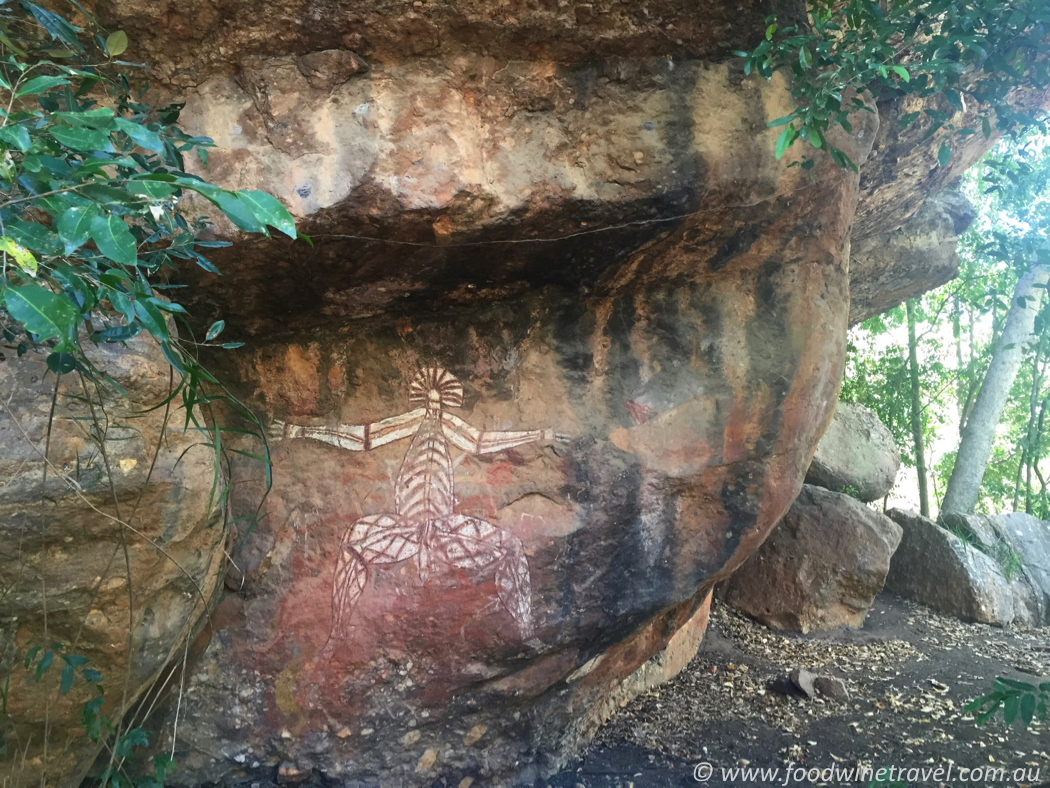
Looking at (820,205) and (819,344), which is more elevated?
(820,205)

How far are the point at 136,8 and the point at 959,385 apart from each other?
9.75 meters

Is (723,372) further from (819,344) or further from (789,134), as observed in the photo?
(789,134)

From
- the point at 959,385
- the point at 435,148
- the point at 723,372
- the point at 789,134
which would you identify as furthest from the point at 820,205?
the point at 959,385

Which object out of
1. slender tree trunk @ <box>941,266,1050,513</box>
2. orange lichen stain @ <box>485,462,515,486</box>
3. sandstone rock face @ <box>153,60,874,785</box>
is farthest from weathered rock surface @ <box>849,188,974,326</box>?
orange lichen stain @ <box>485,462,515,486</box>

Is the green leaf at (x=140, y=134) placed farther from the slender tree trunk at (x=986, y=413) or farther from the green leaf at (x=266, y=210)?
the slender tree trunk at (x=986, y=413)

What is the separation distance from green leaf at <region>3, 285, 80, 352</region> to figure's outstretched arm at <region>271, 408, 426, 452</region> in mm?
2196

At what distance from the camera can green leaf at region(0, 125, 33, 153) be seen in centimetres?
97

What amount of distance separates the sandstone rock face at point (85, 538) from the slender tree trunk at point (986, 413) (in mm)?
6558

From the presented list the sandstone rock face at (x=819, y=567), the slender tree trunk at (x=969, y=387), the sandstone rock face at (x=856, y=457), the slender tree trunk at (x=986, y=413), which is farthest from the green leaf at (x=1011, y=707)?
the slender tree trunk at (x=969, y=387)

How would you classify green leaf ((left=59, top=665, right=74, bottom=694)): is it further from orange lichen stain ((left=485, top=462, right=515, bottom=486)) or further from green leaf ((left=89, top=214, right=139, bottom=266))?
orange lichen stain ((left=485, top=462, right=515, bottom=486))

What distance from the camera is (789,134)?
7.28 ft

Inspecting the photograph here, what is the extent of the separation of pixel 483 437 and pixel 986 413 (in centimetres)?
550

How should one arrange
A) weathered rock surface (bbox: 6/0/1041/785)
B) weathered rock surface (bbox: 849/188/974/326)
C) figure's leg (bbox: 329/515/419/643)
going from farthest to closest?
weathered rock surface (bbox: 849/188/974/326)
figure's leg (bbox: 329/515/419/643)
weathered rock surface (bbox: 6/0/1041/785)

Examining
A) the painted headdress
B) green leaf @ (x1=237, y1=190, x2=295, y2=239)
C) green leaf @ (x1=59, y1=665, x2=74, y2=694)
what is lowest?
green leaf @ (x1=59, y1=665, x2=74, y2=694)
